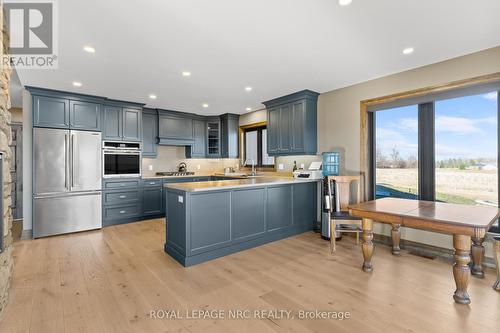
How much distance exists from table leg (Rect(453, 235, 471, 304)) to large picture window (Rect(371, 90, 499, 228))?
1.44m

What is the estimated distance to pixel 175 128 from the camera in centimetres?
600

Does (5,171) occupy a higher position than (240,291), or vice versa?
(5,171)

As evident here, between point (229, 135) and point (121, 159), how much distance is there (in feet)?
8.73

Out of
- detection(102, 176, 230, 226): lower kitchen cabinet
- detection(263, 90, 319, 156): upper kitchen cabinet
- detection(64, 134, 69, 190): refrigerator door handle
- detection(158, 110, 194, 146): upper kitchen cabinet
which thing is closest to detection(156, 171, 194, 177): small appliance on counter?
detection(102, 176, 230, 226): lower kitchen cabinet

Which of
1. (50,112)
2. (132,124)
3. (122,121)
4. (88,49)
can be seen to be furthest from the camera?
(132,124)

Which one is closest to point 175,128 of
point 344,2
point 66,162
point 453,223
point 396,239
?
point 66,162

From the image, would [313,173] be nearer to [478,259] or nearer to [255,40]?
[478,259]

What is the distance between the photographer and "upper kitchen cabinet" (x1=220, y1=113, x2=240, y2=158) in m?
6.45

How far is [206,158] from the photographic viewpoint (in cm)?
667

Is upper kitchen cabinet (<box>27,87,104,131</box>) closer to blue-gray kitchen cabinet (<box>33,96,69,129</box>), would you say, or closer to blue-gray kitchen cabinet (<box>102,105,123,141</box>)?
blue-gray kitchen cabinet (<box>33,96,69,129</box>)

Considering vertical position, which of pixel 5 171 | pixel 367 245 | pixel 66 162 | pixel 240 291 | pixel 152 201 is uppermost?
pixel 66 162

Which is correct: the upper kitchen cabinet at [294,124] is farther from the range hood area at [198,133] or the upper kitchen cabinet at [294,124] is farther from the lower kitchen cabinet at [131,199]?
the lower kitchen cabinet at [131,199]

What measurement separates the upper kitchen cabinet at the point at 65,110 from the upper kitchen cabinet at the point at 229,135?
2855 millimetres

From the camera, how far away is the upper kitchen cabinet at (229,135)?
6.45m
